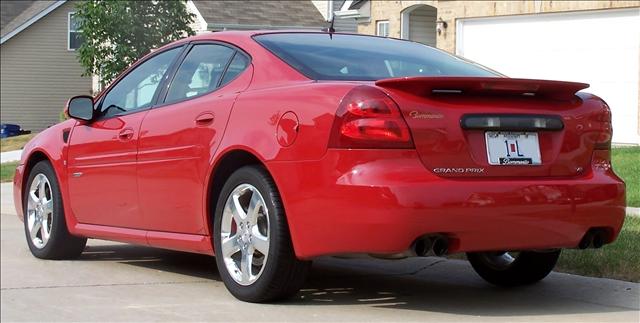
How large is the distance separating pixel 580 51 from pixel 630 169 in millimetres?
6777

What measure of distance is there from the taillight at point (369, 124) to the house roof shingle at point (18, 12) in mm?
34144

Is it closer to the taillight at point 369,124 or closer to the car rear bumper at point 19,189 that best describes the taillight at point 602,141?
the taillight at point 369,124

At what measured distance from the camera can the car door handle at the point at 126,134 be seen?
22.2 feet

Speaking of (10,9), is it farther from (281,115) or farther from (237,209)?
(281,115)

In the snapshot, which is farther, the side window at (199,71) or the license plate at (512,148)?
the side window at (199,71)

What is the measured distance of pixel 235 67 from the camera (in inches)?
245

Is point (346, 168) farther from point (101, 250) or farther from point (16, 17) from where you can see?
point (16, 17)

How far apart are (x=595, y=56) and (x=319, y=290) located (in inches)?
483

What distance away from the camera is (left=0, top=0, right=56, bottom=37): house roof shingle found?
3784cm

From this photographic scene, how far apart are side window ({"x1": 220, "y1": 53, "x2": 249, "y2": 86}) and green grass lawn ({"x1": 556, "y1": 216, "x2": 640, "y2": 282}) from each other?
7.74ft

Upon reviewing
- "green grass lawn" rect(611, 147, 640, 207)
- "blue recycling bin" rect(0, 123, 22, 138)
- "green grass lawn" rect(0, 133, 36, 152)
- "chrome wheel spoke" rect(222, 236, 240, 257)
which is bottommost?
"blue recycling bin" rect(0, 123, 22, 138)

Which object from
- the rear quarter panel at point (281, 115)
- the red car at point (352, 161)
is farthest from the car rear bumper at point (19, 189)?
the rear quarter panel at point (281, 115)

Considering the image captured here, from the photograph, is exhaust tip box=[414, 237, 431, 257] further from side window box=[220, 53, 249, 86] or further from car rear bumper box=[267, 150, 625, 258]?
side window box=[220, 53, 249, 86]

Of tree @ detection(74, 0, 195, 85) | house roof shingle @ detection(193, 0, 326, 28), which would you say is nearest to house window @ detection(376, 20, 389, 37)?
tree @ detection(74, 0, 195, 85)
